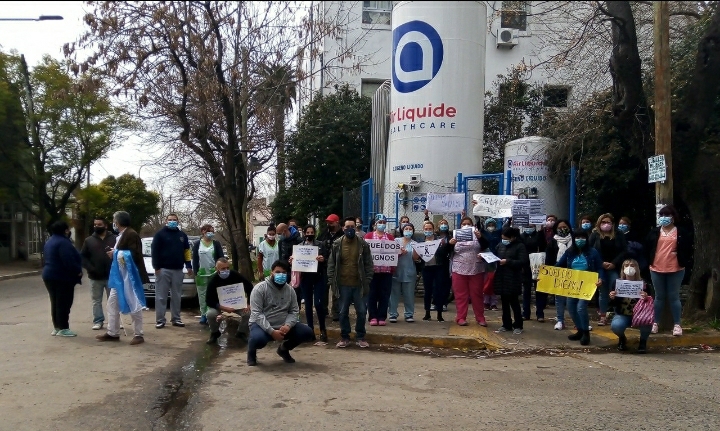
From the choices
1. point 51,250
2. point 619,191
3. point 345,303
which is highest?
point 619,191

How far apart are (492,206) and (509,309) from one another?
8.40ft

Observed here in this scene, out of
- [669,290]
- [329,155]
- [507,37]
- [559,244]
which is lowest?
[669,290]

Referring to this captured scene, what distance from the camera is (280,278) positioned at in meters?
8.05

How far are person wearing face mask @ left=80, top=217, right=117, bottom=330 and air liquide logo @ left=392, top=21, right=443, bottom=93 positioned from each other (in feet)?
23.3

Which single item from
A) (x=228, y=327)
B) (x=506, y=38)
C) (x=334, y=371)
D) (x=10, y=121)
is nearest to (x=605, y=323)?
(x=334, y=371)

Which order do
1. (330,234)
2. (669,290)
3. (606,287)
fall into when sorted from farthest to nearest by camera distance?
1. (606,287)
2. (330,234)
3. (669,290)

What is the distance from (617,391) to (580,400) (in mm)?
596

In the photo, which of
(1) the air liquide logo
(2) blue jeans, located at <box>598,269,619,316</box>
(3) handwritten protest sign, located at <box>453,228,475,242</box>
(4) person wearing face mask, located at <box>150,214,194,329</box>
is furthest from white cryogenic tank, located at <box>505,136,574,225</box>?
(4) person wearing face mask, located at <box>150,214,194,329</box>

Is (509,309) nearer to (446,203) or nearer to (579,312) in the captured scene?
(579,312)

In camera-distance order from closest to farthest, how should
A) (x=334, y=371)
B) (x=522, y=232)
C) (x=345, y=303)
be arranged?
(x=334, y=371)
(x=345, y=303)
(x=522, y=232)

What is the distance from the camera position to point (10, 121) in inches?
1080

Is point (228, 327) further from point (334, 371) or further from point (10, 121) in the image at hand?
point (10, 121)

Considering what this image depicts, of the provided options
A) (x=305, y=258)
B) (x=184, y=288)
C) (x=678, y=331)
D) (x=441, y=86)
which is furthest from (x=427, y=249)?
(x=184, y=288)

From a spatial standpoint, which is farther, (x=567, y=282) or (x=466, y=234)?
(x=466, y=234)
